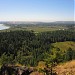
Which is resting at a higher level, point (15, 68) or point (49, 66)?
point (49, 66)

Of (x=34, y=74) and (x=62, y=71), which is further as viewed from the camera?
(x=34, y=74)

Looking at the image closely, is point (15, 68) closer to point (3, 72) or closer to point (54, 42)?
point (3, 72)

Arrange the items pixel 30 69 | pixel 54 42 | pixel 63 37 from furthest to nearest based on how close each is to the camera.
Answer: pixel 63 37, pixel 54 42, pixel 30 69

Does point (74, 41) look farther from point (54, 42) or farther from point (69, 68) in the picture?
point (69, 68)

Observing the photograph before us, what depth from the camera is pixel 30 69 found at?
3388 centimetres

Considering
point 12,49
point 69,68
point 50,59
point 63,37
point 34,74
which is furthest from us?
point 63,37

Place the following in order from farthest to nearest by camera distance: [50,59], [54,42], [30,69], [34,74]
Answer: [54,42] < [30,69] < [34,74] < [50,59]

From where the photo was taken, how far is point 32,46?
10950 centimetres

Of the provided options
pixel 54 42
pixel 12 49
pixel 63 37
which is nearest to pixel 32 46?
pixel 12 49

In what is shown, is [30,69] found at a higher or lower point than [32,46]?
higher

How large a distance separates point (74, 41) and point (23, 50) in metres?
53.3

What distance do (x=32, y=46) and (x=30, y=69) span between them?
75.7 m

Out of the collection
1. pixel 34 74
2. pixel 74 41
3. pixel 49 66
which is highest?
pixel 49 66

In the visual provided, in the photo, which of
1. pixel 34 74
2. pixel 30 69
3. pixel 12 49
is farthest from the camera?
pixel 12 49
